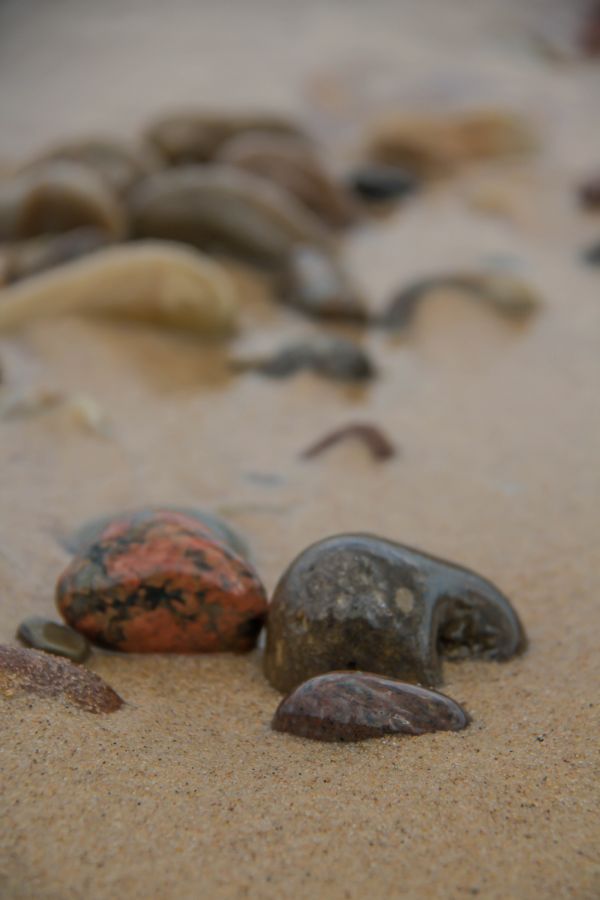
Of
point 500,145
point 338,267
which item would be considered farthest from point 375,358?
point 500,145

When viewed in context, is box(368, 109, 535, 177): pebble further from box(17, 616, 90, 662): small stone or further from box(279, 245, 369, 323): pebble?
box(17, 616, 90, 662): small stone

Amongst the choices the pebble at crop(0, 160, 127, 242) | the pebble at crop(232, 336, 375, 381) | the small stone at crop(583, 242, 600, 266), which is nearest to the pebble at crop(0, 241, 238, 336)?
the pebble at crop(232, 336, 375, 381)

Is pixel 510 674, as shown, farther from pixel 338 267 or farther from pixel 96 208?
pixel 96 208

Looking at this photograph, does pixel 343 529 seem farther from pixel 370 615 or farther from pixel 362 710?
pixel 362 710

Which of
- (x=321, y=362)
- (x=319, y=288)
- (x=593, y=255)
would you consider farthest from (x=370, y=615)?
(x=593, y=255)

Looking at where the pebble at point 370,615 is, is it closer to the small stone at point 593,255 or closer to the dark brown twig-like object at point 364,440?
the dark brown twig-like object at point 364,440

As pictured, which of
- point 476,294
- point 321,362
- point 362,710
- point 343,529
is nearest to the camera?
point 362,710

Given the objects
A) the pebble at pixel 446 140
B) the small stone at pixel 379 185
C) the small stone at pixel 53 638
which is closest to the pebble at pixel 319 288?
the small stone at pixel 379 185
